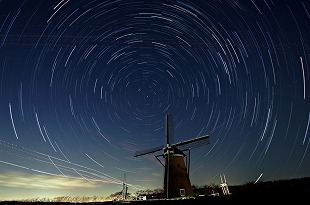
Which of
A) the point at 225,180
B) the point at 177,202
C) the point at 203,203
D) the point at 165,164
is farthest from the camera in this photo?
the point at 165,164

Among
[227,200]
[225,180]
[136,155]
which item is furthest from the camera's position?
[136,155]

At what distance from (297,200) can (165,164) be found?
78.2 ft

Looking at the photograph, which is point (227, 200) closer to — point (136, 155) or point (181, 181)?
point (181, 181)

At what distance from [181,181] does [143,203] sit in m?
6.26

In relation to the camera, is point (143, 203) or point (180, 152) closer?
point (143, 203)

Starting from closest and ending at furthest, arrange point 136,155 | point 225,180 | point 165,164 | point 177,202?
1. point 177,202
2. point 225,180
3. point 165,164
4. point 136,155

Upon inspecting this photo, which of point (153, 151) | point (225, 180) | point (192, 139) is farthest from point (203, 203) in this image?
point (153, 151)

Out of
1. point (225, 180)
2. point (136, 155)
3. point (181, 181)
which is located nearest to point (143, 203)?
point (181, 181)

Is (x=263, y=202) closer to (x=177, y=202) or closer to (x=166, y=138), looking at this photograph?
(x=177, y=202)

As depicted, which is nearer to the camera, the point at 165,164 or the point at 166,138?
the point at 165,164

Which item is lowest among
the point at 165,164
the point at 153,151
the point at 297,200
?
the point at 297,200

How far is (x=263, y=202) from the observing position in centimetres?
1298

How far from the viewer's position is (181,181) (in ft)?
108

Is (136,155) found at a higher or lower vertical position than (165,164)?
higher
